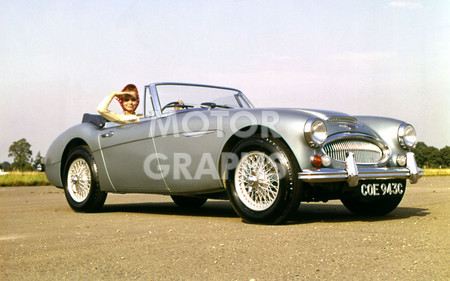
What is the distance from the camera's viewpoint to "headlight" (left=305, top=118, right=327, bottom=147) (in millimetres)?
4730

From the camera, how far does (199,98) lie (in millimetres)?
6816

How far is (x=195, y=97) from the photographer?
6820 millimetres

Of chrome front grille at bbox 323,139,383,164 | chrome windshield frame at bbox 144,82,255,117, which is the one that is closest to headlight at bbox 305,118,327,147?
chrome front grille at bbox 323,139,383,164

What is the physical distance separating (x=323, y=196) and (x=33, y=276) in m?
2.80

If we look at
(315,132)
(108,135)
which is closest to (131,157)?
(108,135)

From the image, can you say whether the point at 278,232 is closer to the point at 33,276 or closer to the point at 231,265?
the point at 231,265

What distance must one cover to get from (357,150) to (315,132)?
22.6 inches

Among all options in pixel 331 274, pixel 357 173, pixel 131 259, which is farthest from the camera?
pixel 357 173

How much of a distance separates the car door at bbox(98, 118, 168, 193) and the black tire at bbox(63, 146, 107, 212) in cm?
29

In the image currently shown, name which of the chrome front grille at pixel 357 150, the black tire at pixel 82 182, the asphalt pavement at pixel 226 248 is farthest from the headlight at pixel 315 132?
the black tire at pixel 82 182

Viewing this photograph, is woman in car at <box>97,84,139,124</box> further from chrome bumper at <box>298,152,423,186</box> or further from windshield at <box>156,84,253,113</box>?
chrome bumper at <box>298,152,423,186</box>

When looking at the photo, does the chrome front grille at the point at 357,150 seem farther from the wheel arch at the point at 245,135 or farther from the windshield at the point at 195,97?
the windshield at the point at 195,97

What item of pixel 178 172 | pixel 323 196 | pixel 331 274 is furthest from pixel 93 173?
pixel 331 274

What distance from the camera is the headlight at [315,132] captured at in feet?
15.5
